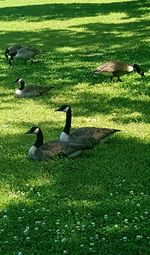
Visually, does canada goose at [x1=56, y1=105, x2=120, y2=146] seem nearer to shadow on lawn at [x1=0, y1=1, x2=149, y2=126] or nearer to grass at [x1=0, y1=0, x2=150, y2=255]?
grass at [x1=0, y1=0, x2=150, y2=255]

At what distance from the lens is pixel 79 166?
1134 centimetres

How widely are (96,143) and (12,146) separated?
77.2 inches

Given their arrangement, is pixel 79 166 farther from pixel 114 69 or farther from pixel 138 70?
pixel 138 70

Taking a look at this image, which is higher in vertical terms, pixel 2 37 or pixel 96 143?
pixel 96 143

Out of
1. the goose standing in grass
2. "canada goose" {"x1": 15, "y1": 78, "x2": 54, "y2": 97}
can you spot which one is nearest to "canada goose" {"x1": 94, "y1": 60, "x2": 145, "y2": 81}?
"canada goose" {"x1": 15, "y1": 78, "x2": 54, "y2": 97}

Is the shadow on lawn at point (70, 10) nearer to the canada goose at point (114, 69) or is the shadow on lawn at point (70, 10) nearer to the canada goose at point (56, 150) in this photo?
the canada goose at point (114, 69)

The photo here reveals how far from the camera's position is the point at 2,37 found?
103ft

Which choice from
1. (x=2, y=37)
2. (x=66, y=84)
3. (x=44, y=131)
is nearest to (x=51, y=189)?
(x=44, y=131)

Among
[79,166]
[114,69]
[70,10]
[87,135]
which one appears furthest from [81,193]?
[70,10]

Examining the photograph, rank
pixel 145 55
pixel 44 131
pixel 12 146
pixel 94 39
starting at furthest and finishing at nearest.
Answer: pixel 94 39, pixel 145 55, pixel 44 131, pixel 12 146

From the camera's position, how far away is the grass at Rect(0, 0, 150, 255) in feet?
27.8

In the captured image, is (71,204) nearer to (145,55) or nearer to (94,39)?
(145,55)

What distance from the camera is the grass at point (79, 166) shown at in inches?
334

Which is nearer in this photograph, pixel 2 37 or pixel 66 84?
pixel 66 84
